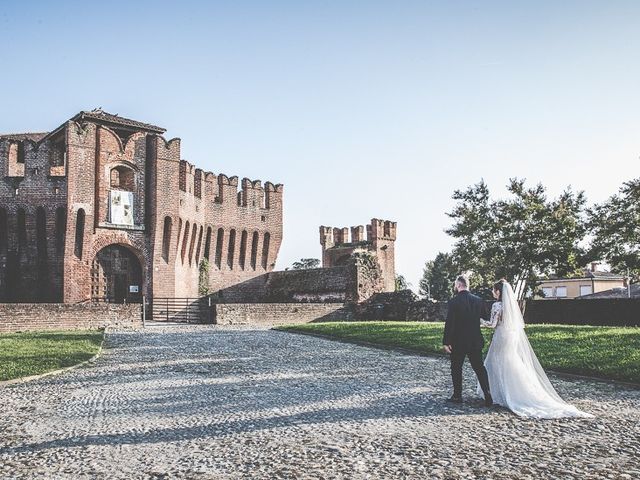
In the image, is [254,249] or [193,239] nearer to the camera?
[193,239]

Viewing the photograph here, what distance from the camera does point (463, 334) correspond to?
7.78 metres

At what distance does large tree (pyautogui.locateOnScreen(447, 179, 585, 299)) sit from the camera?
3525 cm

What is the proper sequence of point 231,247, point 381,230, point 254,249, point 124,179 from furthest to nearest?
point 381,230 < point 254,249 < point 231,247 < point 124,179

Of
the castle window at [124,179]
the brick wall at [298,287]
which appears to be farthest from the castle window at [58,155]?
the brick wall at [298,287]

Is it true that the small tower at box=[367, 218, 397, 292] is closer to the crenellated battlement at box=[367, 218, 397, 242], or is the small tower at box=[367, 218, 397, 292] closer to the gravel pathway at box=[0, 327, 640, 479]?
the crenellated battlement at box=[367, 218, 397, 242]

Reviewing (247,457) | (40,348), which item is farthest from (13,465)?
(40,348)

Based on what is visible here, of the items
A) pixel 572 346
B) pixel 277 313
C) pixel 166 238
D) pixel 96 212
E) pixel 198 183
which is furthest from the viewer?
pixel 198 183

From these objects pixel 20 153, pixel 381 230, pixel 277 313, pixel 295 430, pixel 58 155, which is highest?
pixel 20 153

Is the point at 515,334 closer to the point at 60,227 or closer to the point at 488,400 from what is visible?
the point at 488,400

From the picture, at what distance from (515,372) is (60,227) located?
30225mm

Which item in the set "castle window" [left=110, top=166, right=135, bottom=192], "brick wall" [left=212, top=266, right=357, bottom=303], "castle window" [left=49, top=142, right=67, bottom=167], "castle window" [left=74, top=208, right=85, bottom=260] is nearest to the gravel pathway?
"castle window" [left=74, top=208, right=85, bottom=260]

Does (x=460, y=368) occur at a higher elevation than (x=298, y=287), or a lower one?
lower

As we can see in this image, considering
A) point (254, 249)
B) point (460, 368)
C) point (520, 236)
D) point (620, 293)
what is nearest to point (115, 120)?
point (254, 249)

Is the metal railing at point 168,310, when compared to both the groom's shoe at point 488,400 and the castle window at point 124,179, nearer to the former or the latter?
the castle window at point 124,179
